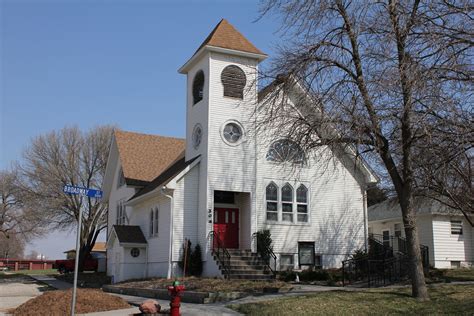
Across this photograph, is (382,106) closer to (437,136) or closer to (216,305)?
(437,136)

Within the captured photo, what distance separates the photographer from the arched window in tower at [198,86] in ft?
84.1

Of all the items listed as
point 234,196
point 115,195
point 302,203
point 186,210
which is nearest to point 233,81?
point 234,196

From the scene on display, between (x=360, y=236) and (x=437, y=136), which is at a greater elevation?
(x=437, y=136)

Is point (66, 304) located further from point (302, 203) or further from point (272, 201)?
point (302, 203)

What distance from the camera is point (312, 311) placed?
13.3 m

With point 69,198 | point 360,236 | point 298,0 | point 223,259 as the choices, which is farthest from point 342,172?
point 69,198

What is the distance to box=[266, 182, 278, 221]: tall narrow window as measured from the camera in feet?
81.6

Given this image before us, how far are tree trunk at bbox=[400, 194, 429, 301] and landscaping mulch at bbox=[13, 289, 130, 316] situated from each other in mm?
8217

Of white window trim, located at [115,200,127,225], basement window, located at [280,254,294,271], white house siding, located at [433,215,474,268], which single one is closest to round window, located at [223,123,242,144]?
basement window, located at [280,254,294,271]

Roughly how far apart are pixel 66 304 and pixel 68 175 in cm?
2717

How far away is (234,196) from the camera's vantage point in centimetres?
2553

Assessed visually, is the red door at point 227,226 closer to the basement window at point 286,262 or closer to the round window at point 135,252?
the basement window at point 286,262

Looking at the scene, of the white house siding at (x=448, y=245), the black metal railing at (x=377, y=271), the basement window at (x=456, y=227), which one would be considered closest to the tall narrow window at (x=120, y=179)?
the black metal railing at (x=377, y=271)

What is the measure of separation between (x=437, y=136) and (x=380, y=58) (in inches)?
91.6
